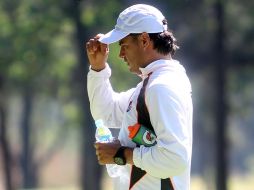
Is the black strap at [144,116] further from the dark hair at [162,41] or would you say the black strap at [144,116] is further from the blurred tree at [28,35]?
the blurred tree at [28,35]

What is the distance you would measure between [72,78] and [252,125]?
154 ft

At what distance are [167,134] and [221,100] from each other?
26.0 m

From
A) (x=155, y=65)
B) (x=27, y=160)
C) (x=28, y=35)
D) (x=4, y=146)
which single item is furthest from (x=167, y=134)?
(x=27, y=160)

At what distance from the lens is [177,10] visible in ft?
101

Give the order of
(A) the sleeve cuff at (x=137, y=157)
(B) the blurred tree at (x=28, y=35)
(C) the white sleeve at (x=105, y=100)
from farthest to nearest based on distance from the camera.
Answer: (B) the blurred tree at (x=28, y=35) < (C) the white sleeve at (x=105, y=100) < (A) the sleeve cuff at (x=137, y=157)

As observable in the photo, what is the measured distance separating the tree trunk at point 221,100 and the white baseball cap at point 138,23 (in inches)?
983

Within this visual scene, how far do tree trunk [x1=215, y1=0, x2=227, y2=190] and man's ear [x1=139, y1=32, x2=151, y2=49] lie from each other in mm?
25066

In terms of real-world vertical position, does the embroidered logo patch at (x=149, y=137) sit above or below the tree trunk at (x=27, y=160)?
above

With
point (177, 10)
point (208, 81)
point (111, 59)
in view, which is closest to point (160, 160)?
point (111, 59)

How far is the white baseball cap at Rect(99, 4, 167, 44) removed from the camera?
5.91 m

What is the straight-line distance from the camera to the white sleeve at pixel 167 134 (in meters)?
5.61

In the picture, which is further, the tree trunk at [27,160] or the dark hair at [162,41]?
the tree trunk at [27,160]

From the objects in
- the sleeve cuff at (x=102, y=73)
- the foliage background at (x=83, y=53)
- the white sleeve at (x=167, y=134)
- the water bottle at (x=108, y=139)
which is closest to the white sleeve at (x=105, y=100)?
the sleeve cuff at (x=102, y=73)

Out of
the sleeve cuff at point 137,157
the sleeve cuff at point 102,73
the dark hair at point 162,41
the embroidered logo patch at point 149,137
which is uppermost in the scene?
the dark hair at point 162,41
